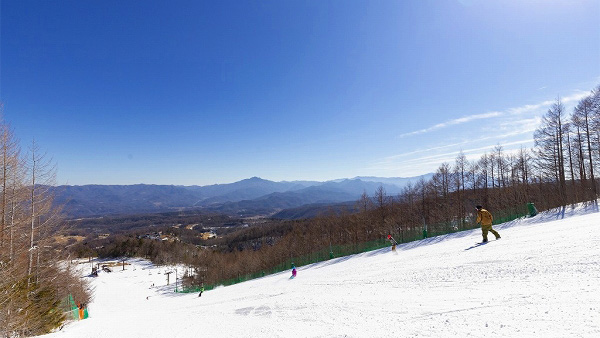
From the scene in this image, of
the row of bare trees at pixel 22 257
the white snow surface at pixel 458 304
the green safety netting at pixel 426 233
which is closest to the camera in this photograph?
the white snow surface at pixel 458 304

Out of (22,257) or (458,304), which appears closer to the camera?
(458,304)

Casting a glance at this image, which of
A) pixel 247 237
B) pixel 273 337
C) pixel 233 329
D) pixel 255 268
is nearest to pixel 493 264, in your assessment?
pixel 273 337

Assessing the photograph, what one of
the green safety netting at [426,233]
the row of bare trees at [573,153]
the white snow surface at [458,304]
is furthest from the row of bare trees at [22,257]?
the row of bare trees at [573,153]

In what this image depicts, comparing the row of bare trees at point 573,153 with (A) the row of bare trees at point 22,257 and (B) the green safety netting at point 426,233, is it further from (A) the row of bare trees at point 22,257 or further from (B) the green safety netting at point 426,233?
(A) the row of bare trees at point 22,257

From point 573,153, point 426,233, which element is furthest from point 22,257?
point 573,153

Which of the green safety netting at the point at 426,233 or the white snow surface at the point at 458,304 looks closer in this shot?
the white snow surface at the point at 458,304

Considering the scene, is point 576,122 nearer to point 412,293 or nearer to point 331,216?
point 412,293

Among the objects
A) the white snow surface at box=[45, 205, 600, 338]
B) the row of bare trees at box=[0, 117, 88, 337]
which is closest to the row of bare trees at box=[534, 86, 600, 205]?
the white snow surface at box=[45, 205, 600, 338]

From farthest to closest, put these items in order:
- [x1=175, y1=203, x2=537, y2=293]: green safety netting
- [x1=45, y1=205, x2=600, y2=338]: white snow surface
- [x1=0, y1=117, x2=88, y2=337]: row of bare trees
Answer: [x1=175, y1=203, x2=537, y2=293]: green safety netting → [x1=0, y1=117, x2=88, y2=337]: row of bare trees → [x1=45, y1=205, x2=600, y2=338]: white snow surface

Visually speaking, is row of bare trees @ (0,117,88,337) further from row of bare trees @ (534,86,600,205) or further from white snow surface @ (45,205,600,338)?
row of bare trees @ (534,86,600,205)

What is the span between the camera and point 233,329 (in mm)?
7824

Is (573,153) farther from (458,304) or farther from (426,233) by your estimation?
(458,304)

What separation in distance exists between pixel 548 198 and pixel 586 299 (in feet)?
110

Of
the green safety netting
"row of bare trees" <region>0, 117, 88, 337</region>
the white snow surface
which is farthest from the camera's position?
the green safety netting
